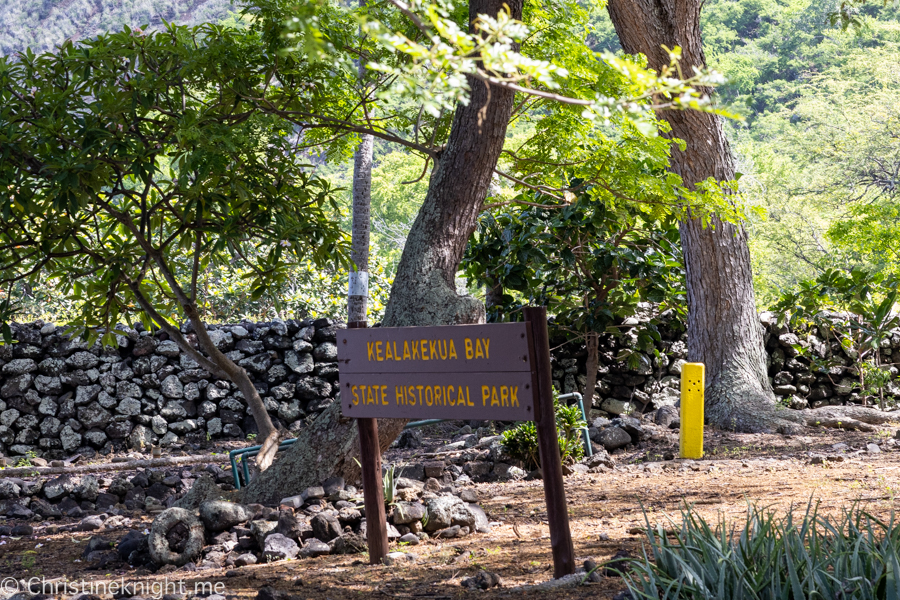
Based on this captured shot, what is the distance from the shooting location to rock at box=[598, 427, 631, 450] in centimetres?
596

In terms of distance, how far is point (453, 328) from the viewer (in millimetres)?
2922

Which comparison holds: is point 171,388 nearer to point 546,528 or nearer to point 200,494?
point 200,494

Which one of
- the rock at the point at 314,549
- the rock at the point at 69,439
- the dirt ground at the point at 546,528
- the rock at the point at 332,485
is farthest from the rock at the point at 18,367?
the rock at the point at 314,549

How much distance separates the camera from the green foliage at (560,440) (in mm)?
5238

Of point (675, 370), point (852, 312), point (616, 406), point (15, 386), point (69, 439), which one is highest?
point (852, 312)

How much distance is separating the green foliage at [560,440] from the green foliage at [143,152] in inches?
71.7

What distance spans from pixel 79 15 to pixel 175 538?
6387cm

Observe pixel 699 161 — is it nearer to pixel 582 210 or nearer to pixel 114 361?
pixel 582 210

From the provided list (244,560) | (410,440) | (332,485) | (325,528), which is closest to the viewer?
(244,560)

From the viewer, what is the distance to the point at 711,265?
6852mm

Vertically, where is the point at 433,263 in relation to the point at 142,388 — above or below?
above

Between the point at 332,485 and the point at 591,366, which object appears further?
the point at 591,366

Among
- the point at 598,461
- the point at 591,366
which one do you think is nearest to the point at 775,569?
the point at 598,461

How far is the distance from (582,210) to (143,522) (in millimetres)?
4350
